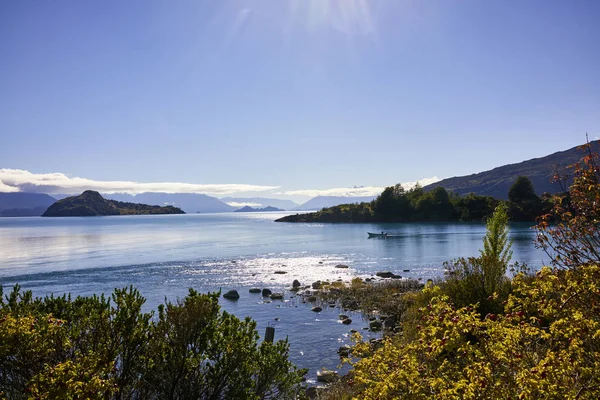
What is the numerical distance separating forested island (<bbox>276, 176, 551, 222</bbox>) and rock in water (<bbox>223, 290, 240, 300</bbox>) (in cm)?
11389

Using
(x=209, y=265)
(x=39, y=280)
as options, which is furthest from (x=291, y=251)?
(x=39, y=280)

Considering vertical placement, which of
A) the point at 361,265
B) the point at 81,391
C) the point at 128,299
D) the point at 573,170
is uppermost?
the point at 573,170

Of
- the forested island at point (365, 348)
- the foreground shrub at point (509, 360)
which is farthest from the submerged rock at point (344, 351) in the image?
the foreground shrub at point (509, 360)

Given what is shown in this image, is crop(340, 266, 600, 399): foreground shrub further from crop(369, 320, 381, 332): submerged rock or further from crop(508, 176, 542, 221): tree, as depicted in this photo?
crop(508, 176, 542, 221): tree

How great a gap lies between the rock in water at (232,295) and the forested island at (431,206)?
114m

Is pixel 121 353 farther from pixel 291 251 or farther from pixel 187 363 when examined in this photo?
pixel 291 251

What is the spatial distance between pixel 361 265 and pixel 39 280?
132ft

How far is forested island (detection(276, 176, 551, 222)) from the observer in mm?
126500

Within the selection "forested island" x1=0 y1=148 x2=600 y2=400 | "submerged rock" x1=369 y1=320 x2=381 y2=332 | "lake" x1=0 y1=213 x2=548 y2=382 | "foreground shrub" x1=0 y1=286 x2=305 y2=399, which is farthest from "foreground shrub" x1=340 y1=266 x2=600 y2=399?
"submerged rock" x1=369 y1=320 x2=381 y2=332

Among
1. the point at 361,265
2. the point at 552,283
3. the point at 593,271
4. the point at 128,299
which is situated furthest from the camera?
the point at 361,265

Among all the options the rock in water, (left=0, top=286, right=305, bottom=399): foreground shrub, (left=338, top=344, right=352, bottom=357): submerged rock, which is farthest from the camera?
the rock in water

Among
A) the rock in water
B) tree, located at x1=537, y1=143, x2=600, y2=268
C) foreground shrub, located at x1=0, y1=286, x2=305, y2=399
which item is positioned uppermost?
tree, located at x1=537, y1=143, x2=600, y2=268

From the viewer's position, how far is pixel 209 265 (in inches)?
2205

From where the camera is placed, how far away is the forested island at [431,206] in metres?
126
